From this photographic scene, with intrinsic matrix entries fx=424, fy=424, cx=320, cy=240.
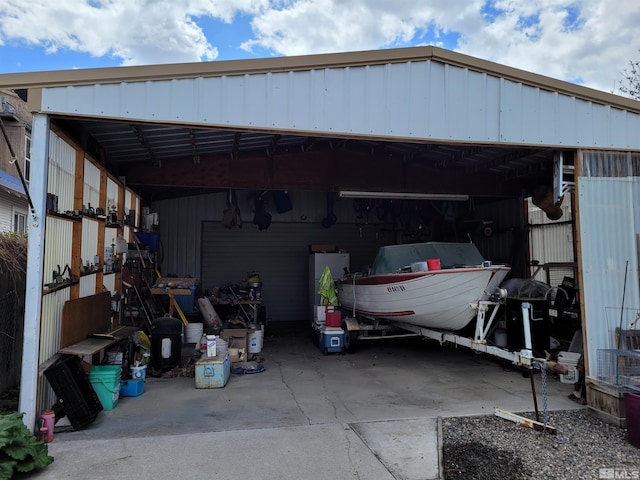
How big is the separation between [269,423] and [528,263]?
7.14m

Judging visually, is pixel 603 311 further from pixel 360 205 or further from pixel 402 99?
pixel 360 205

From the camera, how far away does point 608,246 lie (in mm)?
5242

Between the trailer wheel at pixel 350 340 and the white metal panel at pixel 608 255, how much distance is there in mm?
3839

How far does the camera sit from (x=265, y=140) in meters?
7.40

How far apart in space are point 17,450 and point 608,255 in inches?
250

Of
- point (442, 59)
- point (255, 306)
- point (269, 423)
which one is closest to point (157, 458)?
point (269, 423)

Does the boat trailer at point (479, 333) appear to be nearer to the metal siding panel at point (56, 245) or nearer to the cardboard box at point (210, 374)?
the cardboard box at point (210, 374)

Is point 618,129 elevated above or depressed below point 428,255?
above

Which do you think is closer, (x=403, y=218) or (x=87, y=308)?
(x=87, y=308)

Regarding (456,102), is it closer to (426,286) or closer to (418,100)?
(418,100)

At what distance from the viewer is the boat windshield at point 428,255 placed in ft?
23.3

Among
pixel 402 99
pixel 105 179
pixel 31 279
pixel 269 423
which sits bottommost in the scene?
pixel 269 423

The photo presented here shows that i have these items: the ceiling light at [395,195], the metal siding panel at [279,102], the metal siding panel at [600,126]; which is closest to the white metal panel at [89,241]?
the metal siding panel at [279,102]

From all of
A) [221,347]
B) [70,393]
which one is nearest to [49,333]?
[70,393]
